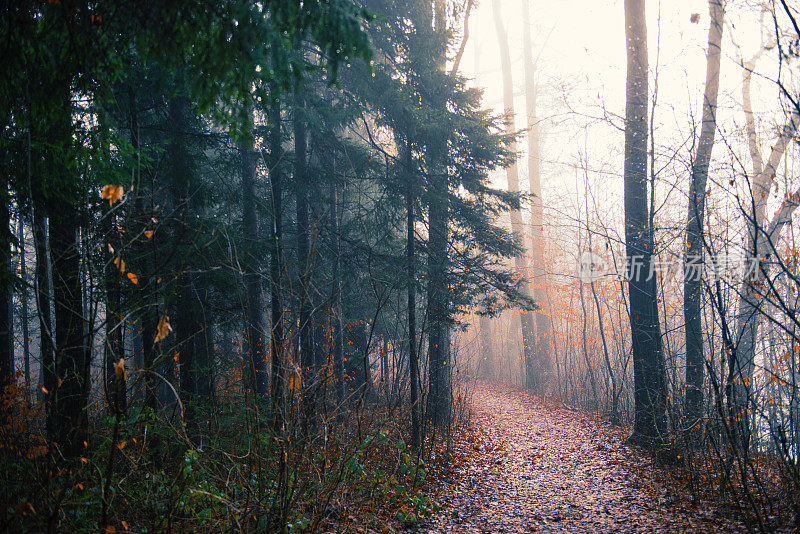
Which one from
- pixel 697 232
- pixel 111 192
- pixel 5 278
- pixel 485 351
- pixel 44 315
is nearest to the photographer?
pixel 111 192

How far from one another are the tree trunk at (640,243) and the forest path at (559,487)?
1.01 meters

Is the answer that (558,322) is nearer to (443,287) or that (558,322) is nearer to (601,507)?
(443,287)

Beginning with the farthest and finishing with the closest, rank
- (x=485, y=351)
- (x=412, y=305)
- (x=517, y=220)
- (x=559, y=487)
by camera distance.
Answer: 1. (x=485, y=351)
2. (x=517, y=220)
3. (x=412, y=305)
4. (x=559, y=487)

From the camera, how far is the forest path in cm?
483

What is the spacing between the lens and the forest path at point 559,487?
4.83 meters

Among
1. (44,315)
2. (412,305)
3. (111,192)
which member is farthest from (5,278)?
(412,305)

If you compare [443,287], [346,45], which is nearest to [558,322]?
[443,287]

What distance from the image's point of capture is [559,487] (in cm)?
627

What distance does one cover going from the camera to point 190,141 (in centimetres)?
745

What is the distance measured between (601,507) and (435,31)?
30.3ft

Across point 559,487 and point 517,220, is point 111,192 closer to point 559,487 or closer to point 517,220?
point 559,487

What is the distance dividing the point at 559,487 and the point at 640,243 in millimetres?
4545

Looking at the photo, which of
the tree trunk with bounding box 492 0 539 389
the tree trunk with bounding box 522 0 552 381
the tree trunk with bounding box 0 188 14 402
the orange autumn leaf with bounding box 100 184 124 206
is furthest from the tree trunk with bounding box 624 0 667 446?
the tree trunk with bounding box 0 188 14 402

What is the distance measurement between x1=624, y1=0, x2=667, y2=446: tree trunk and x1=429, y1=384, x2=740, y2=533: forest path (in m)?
1.01
